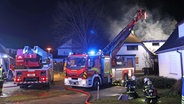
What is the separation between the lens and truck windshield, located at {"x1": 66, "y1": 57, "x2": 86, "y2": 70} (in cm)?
1715

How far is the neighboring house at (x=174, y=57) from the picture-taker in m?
16.8

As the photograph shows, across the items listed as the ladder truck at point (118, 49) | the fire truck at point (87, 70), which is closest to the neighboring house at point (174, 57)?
the ladder truck at point (118, 49)

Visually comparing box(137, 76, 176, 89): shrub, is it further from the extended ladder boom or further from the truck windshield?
the extended ladder boom

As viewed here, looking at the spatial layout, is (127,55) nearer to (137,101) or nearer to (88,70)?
(88,70)

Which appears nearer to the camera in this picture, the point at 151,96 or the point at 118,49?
the point at 151,96

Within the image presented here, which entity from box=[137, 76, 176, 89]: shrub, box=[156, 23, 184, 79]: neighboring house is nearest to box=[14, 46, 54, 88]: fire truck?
box=[137, 76, 176, 89]: shrub

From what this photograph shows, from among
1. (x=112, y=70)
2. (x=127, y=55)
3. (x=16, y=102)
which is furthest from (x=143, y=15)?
(x=127, y=55)

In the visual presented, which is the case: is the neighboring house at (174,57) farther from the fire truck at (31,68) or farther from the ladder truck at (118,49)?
the fire truck at (31,68)

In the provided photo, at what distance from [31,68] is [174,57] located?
10215 mm

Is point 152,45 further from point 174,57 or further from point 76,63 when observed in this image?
point 76,63

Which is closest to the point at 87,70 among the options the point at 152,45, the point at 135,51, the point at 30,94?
the point at 30,94

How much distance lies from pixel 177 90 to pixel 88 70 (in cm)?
614

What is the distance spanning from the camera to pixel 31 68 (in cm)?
1859

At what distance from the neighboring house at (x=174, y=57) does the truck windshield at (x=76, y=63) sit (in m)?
6.21
